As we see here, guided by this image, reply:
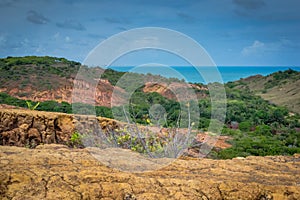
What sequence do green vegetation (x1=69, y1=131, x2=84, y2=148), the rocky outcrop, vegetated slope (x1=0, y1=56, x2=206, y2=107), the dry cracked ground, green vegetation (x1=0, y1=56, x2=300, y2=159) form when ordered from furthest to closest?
vegetated slope (x1=0, y1=56, x2=206, y2=107), green vegetation (x1=0, y1=56, x2=300, y2=159), the rocky outcrop, green vegetation (x1=69, y1=131, x2=84, y2=148), the dry cracked ground

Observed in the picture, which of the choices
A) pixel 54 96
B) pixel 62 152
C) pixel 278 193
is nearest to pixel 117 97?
pixel 62 152

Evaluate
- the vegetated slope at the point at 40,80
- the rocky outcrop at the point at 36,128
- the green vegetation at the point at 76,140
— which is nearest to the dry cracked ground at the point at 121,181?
the green vegetation at the point at 76,140

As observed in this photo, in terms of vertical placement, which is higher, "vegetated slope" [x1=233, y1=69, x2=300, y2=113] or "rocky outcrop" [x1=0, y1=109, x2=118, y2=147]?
"vegetated slope" [x1=233, y1=69, x2=300, y2=113]

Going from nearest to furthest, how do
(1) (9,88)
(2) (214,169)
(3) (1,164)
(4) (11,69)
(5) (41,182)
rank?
(5) (41,182), (3) (1,164), (2) (214,169), (1) (9,88), (4) (11,69)

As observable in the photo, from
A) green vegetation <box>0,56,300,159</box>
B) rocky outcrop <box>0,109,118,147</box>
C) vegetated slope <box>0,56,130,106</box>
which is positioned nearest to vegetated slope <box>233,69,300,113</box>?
green vegetation <box>0,56,300,159</box>

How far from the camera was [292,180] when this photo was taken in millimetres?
4012

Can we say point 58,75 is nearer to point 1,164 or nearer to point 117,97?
point 117,97

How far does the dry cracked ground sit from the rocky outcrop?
2.99 meters

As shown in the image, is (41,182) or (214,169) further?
(214,169)

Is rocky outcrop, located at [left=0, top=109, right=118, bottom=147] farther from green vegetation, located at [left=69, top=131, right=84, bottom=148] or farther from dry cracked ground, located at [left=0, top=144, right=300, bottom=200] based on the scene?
dry cracked ground, located at [left=0, top=144, right=300, bottom=200]

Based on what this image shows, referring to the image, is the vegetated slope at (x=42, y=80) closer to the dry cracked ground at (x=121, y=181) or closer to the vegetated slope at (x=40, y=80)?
the vegetated slope at (x=40, y=80)

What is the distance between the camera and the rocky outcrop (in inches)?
284

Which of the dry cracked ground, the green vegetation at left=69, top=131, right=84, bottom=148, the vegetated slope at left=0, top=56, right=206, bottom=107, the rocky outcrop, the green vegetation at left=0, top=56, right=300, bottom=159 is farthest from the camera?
the vegetated slope at left=0, top=56, right=206, bottom=107

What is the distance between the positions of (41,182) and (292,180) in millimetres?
2661
